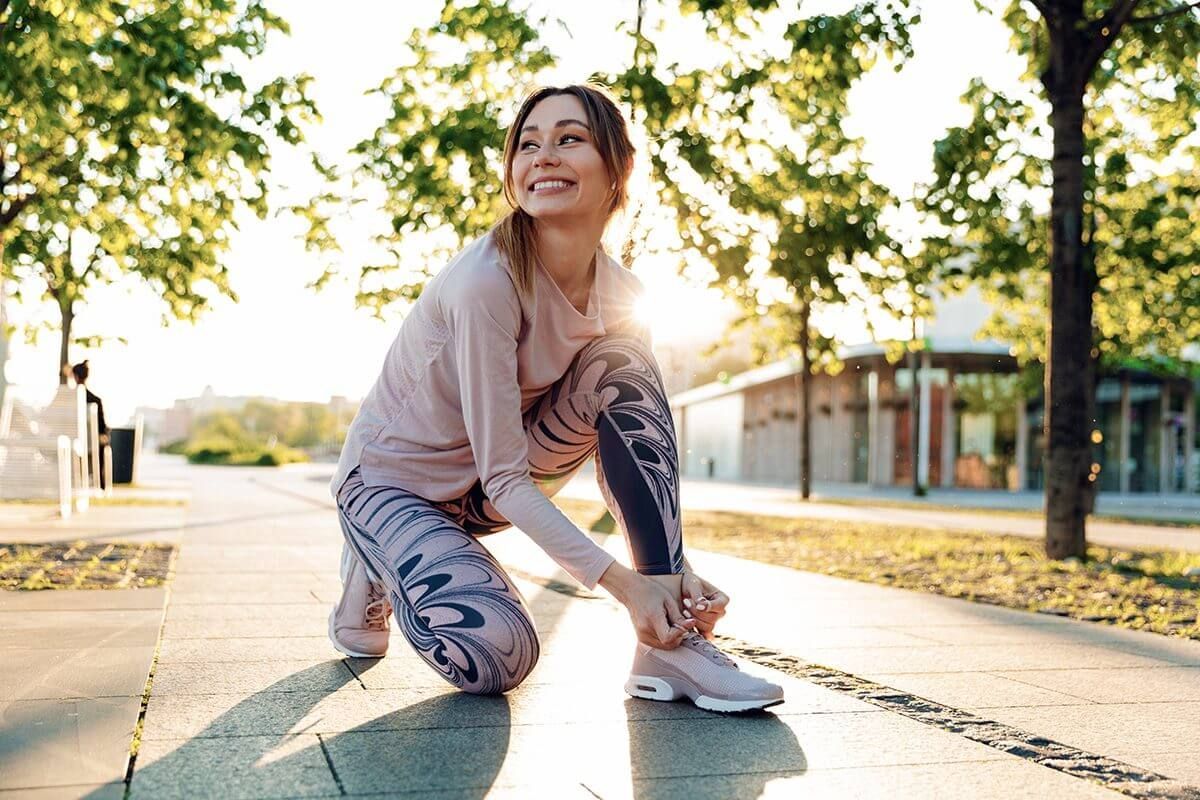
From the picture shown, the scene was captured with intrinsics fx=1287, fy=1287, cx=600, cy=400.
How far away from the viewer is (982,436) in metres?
40.0

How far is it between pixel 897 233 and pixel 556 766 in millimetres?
11016

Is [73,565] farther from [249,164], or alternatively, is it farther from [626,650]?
[626,650]

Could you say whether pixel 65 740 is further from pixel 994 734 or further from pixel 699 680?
pixel 994 734

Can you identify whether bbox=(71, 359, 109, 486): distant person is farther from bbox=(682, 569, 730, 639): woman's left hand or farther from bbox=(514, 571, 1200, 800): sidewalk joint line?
bbox=(682, 569, 730, 639): woman's left hand

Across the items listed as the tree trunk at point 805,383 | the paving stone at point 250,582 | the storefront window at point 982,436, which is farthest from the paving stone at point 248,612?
the storefront window at point 982,436

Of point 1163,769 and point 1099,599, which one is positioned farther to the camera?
point 1099,599

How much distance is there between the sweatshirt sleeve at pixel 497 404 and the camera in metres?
3.12

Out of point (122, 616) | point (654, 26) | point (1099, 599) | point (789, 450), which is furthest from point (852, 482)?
point (122, 616)

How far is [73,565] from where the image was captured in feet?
21.9

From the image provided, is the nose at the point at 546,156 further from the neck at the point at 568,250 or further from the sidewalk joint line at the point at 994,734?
the sidewalk joint line at the point at 994,734

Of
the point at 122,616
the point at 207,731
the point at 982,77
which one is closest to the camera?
the point at 207,731

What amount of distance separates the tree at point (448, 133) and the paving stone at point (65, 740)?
9.93m

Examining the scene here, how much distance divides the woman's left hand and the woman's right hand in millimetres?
30

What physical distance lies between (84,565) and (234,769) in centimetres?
460
